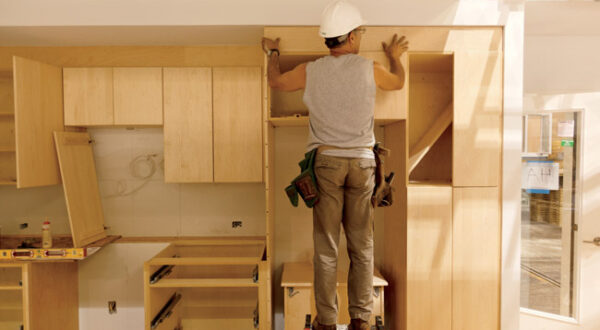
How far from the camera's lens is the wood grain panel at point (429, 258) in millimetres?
2463

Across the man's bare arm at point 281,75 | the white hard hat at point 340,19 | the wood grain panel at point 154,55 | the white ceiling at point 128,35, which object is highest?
the white ceiling at point 128,35

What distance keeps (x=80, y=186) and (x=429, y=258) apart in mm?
2697

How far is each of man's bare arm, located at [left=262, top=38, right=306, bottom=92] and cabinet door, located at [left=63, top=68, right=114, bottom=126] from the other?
4.72ft

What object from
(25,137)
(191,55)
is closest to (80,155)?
(25,137)

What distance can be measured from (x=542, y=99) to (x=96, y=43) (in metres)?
3.58

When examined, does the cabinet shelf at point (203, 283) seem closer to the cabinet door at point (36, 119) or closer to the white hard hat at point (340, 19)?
the cabinet door at point (36, 119)

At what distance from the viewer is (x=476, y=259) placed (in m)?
2.47

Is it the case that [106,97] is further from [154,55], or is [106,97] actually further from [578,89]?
[578,89]

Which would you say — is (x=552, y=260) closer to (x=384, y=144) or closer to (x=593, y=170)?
(x=593, y=170)

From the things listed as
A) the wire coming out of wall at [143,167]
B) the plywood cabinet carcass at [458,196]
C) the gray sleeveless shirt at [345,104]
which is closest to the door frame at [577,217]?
the plywood cabinet carcass at [458,196]

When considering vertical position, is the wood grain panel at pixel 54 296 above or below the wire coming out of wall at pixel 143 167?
below

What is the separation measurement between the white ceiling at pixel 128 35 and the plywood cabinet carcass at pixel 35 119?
0.24 metres

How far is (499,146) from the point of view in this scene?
2482 millimetres

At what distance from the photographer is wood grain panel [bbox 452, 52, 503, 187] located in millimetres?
2457
